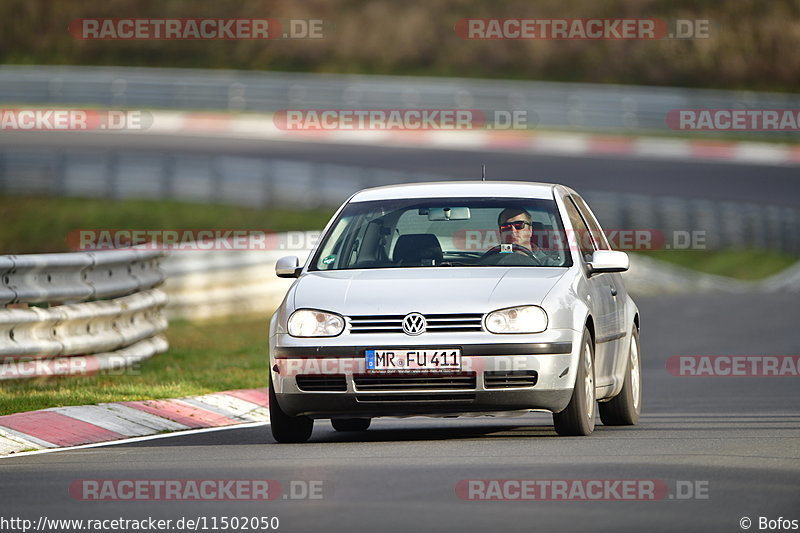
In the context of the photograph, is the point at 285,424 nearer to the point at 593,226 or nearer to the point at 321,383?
the point at 321,383

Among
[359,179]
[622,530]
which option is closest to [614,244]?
[359,179]

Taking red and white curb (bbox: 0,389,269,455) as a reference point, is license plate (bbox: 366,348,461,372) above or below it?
above

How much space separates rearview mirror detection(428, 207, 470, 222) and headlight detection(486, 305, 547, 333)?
1.13m

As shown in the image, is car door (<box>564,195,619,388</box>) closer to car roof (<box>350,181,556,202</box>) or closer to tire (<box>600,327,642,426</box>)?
car roof (<box>350,181,556,202</box>)

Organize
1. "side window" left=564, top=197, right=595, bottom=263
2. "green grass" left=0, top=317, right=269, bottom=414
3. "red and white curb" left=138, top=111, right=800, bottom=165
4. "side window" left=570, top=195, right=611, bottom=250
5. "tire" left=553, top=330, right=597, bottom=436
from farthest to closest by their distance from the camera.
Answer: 1. "red and white curb" left=138, top=111, right=800, bottom=165
2. "green grass" left=0, top=317, right=269, bottom=414
3. "side window" left=570, top=195, right=611, bottom=250
4. "side window" left=564, top=197, right=595, bottom=263
5. "tire" left=553, top=330, right=597, bottom=436

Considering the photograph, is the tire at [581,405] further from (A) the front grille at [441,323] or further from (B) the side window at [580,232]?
(B) the side window at [580,232]

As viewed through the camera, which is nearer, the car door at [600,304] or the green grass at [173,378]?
the car door at [600,304]

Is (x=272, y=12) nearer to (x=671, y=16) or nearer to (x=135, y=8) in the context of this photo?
(x=135, y=8)

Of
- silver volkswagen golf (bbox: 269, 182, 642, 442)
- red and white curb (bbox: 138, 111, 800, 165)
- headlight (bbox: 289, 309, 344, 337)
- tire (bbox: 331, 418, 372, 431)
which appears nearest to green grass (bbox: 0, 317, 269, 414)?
tire (bbox: 331, 418, 372, 431)

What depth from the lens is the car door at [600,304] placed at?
10.8m

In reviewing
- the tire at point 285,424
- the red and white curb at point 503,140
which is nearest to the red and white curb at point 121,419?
the tire at point 285,424

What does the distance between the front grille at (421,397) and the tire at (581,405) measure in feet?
2.09

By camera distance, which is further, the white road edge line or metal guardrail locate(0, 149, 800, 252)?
metal guardrail locate(0, 149, 800, 252)

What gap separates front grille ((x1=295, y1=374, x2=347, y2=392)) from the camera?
10.0 meters
